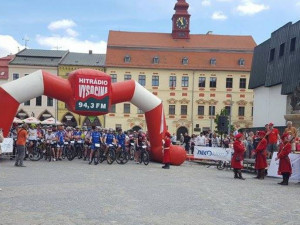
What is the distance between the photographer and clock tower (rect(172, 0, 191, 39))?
68.1m

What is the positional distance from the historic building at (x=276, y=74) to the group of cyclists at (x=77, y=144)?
17171mm

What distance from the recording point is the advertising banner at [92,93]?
69.7 ft

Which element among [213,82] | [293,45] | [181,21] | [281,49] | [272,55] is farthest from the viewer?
[181,21]

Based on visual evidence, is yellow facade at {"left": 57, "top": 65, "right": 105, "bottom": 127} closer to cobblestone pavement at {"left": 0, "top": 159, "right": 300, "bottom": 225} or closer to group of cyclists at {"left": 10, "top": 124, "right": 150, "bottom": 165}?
group of cyclists at {"left": 10, "top": 124, "right": 150, "bottom": 165}

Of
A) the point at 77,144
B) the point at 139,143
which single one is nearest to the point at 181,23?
the point at 77,144

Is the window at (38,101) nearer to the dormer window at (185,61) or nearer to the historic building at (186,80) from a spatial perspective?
the historic building at (186,80)

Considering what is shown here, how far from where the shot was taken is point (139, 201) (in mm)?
10078

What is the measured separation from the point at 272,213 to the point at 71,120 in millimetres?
56130

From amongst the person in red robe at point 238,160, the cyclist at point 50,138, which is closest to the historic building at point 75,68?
the cyclist at point 50,138

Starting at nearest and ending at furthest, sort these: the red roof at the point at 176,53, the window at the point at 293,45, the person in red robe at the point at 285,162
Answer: the person in red robe at the point at 285,162 → the window at the point at 293,45 → the red roof at the point at 176,53

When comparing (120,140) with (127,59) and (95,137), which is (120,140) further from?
(127,59)

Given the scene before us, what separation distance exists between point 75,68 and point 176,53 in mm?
14264

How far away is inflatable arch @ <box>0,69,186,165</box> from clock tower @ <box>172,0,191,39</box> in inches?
1849

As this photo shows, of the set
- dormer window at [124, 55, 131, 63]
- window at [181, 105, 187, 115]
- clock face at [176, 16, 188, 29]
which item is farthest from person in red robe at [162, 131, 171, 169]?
clock face at [176, 16, 188, 29]
